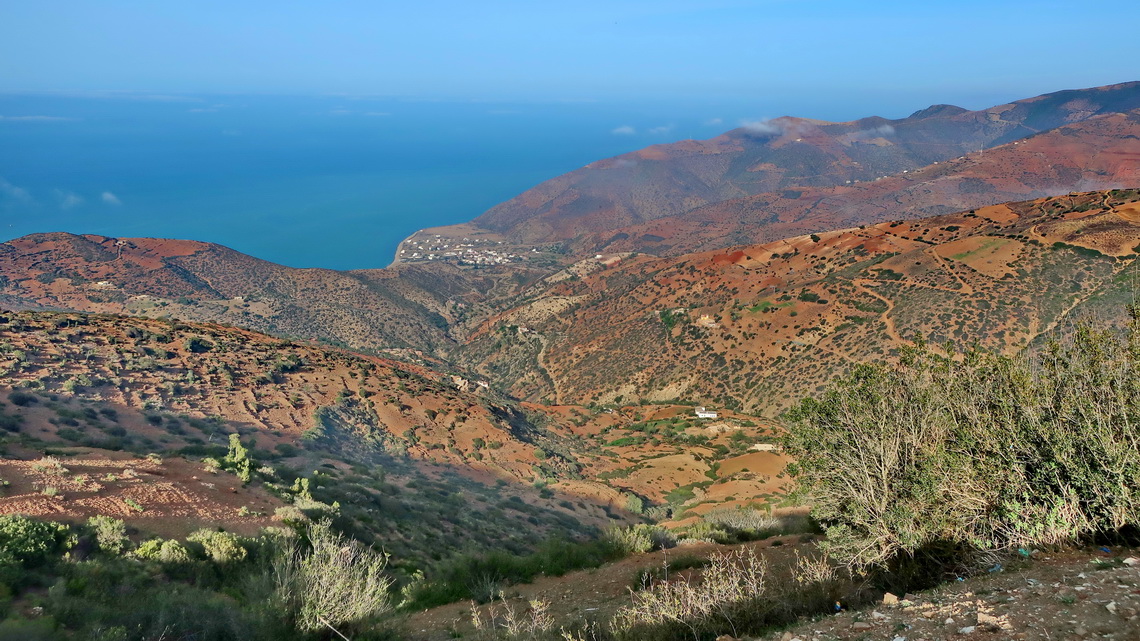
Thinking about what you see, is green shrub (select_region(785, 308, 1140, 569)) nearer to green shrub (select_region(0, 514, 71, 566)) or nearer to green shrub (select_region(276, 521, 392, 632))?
green shrub (select_region(276, 521, 392, 632))

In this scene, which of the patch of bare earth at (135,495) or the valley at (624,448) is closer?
the valley at (624,448)

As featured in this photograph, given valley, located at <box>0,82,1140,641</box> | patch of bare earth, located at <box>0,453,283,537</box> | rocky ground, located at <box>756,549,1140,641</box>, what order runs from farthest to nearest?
patch of bare earth, located at <box>0,453,283,537</box>
valley, located at <box>0,82,1140,641</box>
rocky ground, located at <box>756,549,1140,641</box>

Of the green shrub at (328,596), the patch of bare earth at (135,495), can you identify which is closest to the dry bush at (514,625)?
the green shrub at (328,596)

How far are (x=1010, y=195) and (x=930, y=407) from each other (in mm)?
187150

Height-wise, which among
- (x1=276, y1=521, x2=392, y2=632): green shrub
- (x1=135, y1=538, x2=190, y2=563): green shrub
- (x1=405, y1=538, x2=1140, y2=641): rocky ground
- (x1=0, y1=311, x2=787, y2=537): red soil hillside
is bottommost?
(x1=0, y1=311, x2=787, y2=537): red soil hillside

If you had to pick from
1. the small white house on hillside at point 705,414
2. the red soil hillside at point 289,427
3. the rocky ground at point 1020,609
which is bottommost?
the small white house on hillside at point 705,414

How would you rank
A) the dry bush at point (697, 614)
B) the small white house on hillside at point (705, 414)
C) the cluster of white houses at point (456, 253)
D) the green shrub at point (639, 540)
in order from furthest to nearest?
the cluster of white houses at point (456, 253) < the small white house on hillside at point (705, 414) < the green shrub at point (639, 540) < the dry bush at point (697, 614)

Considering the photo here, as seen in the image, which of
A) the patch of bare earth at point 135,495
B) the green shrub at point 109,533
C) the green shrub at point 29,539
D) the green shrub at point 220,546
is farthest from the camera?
the patch of bare earth at point 135,495

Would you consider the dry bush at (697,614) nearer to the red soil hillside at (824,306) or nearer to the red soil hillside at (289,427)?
the red soil hillside at (289,427)

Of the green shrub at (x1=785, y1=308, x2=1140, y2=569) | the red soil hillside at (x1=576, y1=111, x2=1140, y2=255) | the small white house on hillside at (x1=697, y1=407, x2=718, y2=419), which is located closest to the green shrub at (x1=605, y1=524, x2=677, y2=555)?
the green shrub at (x1=785, y1=308, x2=1140, y2=569)

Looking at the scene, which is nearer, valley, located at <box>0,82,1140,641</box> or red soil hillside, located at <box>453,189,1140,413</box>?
valley, located at <box>0,82,1140,641</box>

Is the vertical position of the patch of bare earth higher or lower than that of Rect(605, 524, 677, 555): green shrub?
higher

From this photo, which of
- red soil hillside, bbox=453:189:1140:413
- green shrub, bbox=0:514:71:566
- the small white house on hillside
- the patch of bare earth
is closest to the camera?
green shrub, bbox=0:514:71:566

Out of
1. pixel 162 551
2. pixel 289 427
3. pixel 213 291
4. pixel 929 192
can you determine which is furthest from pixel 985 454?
pixel 929 192
